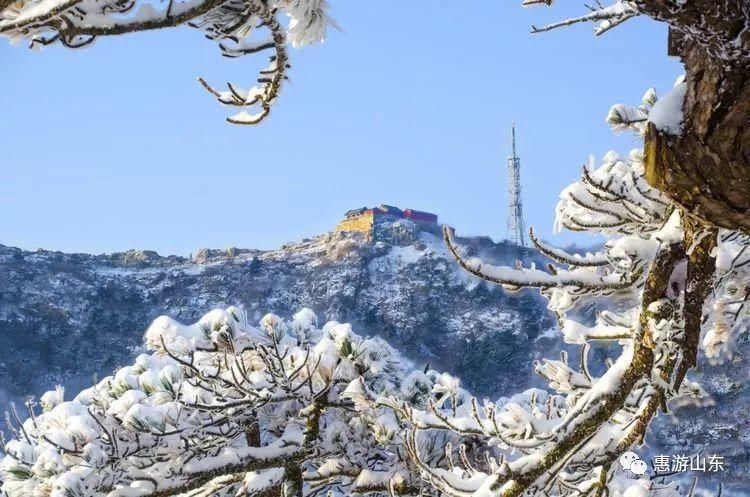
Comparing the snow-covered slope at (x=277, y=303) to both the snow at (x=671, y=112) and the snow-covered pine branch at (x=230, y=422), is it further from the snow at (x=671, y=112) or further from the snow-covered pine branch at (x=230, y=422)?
the snow at (x=671, y=112)

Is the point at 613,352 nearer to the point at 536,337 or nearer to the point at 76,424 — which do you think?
the point at 536,337

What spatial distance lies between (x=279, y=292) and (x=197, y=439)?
41.7m

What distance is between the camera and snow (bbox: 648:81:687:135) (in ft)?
4.37

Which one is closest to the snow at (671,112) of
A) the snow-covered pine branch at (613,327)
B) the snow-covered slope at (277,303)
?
the snow-covered pine branch at (613,327)

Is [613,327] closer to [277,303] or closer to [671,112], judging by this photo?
[671,112]

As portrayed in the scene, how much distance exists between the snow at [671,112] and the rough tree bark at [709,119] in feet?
0.04

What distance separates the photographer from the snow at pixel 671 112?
4.37ft

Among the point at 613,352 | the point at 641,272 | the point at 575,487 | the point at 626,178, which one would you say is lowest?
the point at 613,352

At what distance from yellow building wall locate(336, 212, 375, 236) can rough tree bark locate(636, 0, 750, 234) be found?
159ft

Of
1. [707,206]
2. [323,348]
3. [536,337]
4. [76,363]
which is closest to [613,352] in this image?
[536,337]

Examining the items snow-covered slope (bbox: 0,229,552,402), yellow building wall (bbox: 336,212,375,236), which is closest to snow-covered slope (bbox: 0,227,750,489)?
snow-covered slope (bbox: 0,229,552,402)

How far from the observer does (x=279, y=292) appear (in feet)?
149

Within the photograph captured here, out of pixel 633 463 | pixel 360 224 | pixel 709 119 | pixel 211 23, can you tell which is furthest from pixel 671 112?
pixel 360 224

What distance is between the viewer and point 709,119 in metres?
1.27
